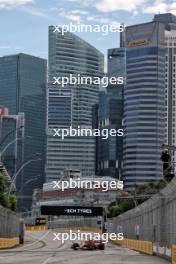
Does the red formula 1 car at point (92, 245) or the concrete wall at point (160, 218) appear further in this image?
the red formula 1 car at point (92, 245)

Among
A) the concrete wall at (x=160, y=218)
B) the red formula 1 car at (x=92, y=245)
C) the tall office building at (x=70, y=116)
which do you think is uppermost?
the tall office building at (x=70, y=116)

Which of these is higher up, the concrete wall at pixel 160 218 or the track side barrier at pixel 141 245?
the concrete wall at pixel 160 218

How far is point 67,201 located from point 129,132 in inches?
1438

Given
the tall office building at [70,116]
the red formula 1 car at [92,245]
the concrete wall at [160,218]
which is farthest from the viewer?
the tall office building at [70,116]

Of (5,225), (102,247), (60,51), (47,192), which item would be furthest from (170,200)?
(47,192)

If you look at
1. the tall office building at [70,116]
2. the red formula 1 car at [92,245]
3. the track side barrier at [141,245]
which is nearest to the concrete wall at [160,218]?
the track side barrier at [141,245]

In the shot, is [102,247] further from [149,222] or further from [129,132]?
[129,132]

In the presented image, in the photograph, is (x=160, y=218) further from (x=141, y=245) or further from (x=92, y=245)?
(x=92, y=245)

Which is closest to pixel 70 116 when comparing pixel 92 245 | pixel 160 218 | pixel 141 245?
pixel 92 245

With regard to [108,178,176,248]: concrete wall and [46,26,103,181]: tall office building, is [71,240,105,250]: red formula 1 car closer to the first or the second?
[108,178,176,248]: concrete wall

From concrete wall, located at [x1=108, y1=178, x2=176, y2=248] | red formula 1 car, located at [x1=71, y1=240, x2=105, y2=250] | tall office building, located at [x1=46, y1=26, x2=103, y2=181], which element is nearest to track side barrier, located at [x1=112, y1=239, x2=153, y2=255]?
concrete wall, located at [x1=108, y1=178, x2=176, y2=248]

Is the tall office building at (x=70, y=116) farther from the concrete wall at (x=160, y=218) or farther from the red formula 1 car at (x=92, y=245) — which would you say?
the concrete wall at (x=160, y=218)

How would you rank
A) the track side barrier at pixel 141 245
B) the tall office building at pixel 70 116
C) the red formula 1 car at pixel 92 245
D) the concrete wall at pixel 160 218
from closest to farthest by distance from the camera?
the concrete wall at pixel 160 218, the track side barrier at pixel 141 245, the red formula 1 car at pixel 92 245, the tall office building at pixel 70 116

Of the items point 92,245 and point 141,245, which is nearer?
point 141,245
